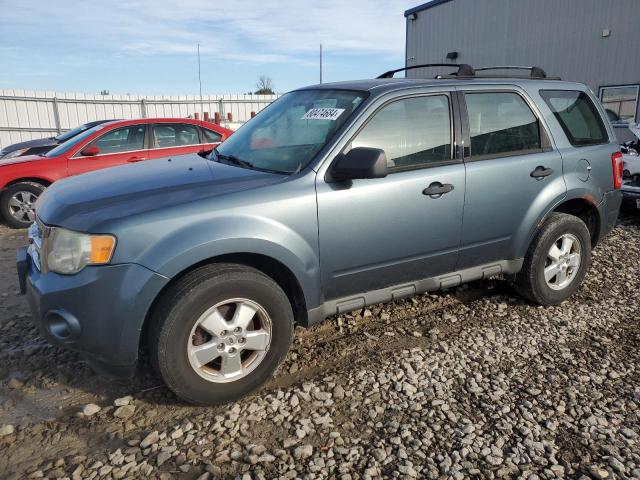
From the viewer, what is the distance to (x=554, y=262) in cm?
413

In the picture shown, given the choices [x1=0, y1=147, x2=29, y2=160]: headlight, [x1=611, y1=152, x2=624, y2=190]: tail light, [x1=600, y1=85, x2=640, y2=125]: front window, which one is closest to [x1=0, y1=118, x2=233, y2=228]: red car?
[x1=0, y1=147, x2=29, y2=160]: headlight

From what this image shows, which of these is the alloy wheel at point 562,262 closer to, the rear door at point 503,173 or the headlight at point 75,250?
the rear door at point 503,173

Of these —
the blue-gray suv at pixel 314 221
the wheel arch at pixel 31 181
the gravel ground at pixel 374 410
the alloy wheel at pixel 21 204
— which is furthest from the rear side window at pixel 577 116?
the alloy wheel at pixel 21 204

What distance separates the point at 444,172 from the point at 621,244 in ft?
12.9

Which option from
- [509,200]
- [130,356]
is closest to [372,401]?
[130,356]

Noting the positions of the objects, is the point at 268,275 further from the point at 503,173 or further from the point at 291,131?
the point at 503,173

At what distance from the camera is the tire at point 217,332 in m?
2.62

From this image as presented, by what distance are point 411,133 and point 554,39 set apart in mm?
14236

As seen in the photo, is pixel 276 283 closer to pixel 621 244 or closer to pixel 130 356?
pixel 130 356

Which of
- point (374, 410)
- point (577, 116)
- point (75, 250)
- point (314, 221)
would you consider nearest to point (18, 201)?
point (75, 250)

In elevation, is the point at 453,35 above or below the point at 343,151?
above

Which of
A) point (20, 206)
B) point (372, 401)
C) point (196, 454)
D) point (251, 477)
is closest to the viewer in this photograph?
point (251, 477)

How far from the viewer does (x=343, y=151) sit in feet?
10.1

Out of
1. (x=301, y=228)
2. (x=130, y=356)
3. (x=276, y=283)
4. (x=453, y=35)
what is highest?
Answer: (x=453, y=35)
